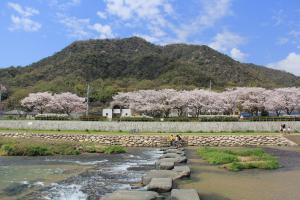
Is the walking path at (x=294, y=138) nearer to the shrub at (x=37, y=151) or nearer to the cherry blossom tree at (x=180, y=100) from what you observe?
the shrub at (x=37, y=151)

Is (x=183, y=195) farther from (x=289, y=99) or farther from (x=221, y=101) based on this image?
(x=221, y=101)

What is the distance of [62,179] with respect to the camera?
16.8m

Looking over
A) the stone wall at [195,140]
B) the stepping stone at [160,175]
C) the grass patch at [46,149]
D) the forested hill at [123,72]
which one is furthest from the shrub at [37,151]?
the forested hill at [123,72]

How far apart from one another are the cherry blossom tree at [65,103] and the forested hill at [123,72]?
17.4 meters

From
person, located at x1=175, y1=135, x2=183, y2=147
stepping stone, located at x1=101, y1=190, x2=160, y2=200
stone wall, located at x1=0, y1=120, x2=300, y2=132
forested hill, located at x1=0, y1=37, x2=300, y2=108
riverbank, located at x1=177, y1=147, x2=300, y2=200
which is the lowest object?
riverbank, located at x1=177, y1=147, x2=300, y2=200

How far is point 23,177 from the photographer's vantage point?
1761cm

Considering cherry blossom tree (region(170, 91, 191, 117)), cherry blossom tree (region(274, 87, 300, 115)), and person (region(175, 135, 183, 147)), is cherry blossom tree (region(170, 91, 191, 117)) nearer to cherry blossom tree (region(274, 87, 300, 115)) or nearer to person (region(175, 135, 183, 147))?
cherry blossom tree (region(274, 87, 300, 115))

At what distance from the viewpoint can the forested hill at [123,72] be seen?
10875cm

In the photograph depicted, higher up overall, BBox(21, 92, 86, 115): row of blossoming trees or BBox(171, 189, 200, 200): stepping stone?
BBox(21, 92, 86, 115): row of blossoming trees

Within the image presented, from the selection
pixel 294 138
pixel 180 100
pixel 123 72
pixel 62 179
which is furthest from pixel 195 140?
pixel 123 72

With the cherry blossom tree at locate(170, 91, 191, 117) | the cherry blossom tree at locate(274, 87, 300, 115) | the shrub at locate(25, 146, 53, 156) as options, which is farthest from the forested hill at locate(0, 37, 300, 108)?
the shrub at locate(25, 146, 53, 156)

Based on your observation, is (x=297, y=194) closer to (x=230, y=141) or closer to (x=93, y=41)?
(x=230, y=141)

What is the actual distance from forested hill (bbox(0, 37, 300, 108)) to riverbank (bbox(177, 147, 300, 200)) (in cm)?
8046

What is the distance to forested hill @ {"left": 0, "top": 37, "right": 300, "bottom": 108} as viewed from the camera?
109 m
